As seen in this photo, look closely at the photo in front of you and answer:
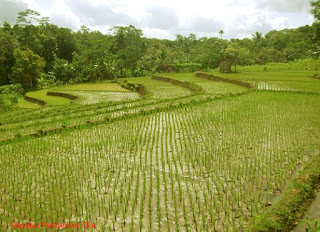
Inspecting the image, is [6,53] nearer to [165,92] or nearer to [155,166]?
[165,92]

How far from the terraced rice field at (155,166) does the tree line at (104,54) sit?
12.1 metres

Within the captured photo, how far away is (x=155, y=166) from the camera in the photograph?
13.9 ft

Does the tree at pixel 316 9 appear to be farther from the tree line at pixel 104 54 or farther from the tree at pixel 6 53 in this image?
the tree at pixel 6 53

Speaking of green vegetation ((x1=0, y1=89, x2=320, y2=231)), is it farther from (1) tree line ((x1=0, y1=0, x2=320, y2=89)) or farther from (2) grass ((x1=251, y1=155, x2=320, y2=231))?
(1) tree line ((x1=0, y1=0, x2=320, y2=89))

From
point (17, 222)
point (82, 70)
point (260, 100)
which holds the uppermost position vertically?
point (82, 70)

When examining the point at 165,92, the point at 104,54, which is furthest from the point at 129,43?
the point at 165,92

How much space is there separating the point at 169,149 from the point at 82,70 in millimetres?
16383

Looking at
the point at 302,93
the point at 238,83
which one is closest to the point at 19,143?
the point at 302,93

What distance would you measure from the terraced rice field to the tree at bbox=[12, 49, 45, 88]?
1107 cm


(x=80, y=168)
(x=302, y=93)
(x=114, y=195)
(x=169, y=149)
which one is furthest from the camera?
(x=302, y=93)

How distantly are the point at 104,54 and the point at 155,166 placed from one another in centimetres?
1799

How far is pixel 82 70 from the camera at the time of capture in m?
19.7

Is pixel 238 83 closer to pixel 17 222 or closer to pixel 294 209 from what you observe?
pixel 294 209

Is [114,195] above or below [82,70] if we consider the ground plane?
below
